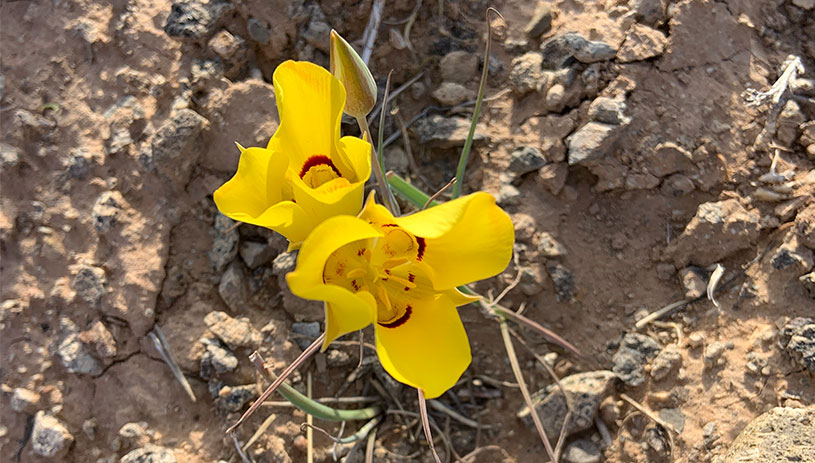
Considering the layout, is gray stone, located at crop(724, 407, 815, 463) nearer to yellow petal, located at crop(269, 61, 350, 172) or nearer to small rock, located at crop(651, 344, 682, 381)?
small rock, located at crop(651, 344, 682, 381)

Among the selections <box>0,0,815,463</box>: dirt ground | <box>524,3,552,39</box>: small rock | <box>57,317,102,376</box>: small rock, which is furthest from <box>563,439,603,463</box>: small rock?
<box>57,317,102,376</box>: small rock

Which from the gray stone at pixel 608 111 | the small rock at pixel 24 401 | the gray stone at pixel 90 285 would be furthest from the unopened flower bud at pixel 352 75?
the small rock at pixel 24 401

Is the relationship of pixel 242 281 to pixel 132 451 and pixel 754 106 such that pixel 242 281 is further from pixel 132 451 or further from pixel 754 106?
pixel 754 106

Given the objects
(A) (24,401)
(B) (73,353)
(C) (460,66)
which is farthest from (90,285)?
(C) (460,66)

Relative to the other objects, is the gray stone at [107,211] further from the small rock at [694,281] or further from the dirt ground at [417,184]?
the small rock at [694,281]

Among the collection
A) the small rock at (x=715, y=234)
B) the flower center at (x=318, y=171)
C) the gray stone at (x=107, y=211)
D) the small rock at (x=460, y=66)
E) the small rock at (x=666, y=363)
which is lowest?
the small rock at (x=666, y=363)

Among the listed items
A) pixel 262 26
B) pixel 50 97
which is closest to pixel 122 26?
pixel 50 97
